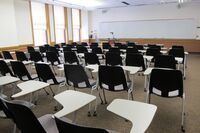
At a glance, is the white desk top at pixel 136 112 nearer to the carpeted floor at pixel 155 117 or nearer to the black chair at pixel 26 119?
the black chair at pixel 26 119

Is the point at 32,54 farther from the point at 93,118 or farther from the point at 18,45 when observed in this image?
the point at 93,118

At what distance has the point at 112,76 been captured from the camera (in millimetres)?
3160

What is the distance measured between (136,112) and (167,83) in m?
1.35

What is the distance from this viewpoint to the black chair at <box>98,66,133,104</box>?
311 centimetres

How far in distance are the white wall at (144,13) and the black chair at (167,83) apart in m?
9.96

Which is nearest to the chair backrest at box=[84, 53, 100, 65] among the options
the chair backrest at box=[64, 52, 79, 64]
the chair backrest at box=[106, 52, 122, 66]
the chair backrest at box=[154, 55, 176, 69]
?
the chair backrest at box=[106, 52, 122, 66]

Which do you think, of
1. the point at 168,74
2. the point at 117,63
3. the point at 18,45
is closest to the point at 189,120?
the point at 168,74

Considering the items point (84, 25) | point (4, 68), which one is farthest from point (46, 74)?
point (84, 25)

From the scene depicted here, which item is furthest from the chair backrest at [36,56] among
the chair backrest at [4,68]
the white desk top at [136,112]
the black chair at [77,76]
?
the white desk top at [136,112]

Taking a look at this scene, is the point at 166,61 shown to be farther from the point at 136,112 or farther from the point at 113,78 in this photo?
the point at 136,112

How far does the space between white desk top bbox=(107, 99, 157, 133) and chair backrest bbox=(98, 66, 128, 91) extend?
118cm

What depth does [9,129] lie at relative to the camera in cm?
296

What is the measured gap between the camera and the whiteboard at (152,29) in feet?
37.3

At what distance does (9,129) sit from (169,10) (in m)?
11.7
